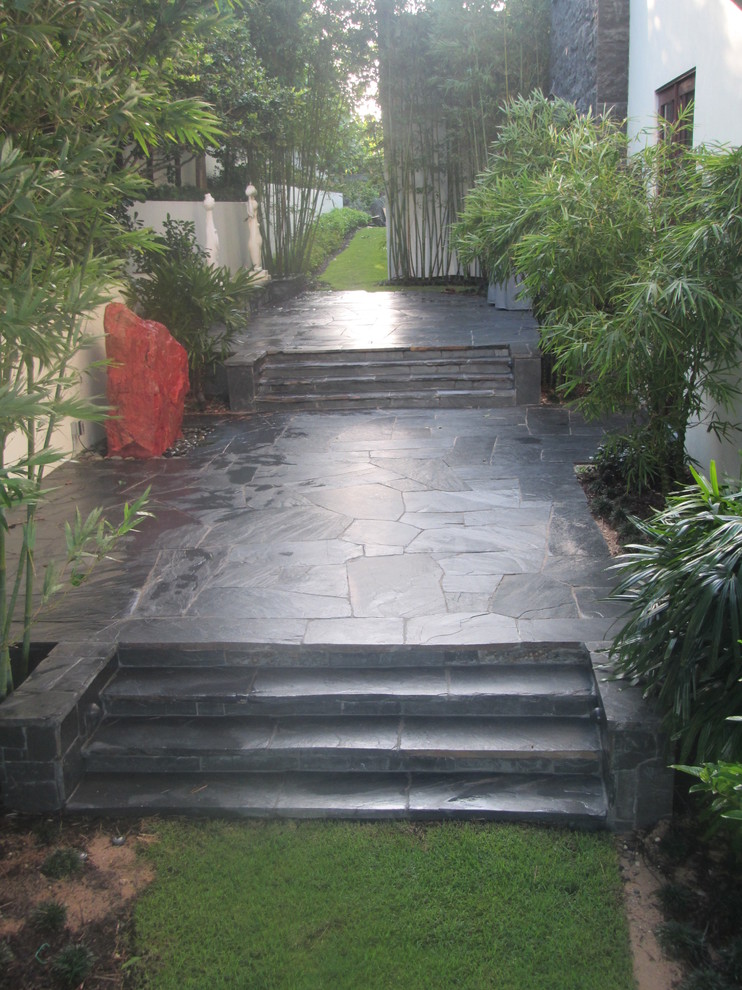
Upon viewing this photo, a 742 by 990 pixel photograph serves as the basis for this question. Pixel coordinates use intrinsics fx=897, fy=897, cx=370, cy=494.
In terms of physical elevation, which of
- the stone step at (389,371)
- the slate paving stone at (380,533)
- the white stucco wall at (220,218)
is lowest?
the slate paving stone at (380,533)

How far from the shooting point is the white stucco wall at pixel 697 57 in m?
5.63

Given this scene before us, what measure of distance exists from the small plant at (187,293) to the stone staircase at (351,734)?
4747mm

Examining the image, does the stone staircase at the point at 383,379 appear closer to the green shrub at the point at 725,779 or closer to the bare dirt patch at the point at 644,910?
the bare dirt patch at the point at 644,910

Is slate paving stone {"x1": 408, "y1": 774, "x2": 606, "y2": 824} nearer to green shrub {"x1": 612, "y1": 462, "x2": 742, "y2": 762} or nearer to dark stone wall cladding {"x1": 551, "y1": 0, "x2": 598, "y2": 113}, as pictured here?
green shrub {"x1": 612, "y1": 462, "x2": 742, "y2": 762}

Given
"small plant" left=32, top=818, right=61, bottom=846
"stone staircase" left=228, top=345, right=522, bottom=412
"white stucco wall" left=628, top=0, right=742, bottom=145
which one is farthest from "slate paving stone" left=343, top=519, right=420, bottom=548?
"stone staircase" left=228, top=345, right=522, bottom=412

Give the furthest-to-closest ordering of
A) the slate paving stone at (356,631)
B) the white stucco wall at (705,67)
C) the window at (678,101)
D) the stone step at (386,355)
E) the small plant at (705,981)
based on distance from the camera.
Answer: the stone step at (386,355) < the window at (678,101) < the white stucco wall at (705,67) < the slate paving stone at (356,631) < the small plant at (705,981)

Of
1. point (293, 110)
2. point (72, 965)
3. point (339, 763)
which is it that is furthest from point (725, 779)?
point (293, 110)

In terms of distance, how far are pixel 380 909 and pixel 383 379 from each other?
21.8ft

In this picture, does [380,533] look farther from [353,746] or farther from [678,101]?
[678,101]

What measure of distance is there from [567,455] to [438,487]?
131 cm

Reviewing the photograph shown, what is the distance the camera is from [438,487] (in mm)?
6727

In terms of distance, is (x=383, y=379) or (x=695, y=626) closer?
(x=695, y=626)

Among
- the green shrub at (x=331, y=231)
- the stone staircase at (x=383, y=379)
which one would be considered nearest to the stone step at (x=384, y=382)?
the stone staircase at (x=383, y=379)

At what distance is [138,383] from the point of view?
746 centimetres
